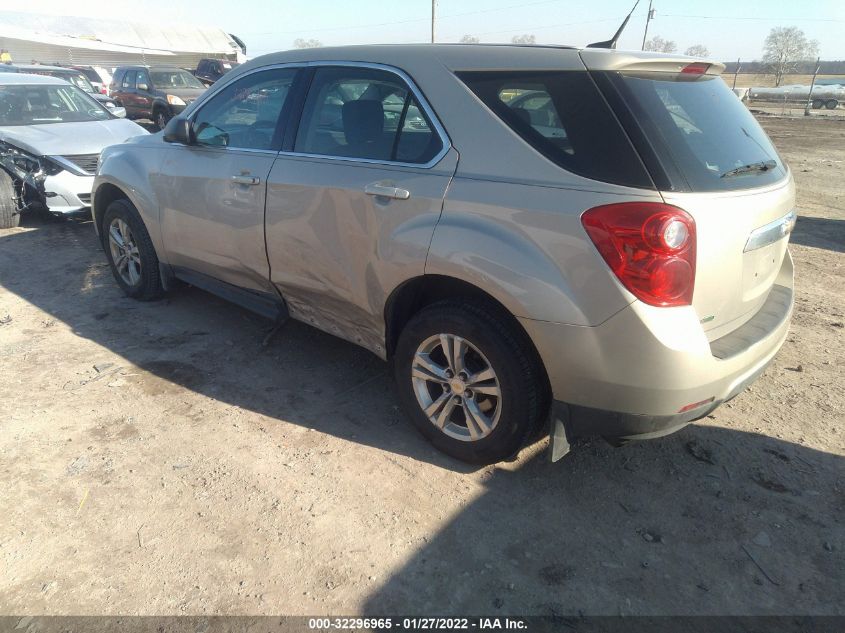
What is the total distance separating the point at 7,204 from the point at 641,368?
7406 millimetres

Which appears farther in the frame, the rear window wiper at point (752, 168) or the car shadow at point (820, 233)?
the car shadow at point (820, 233)

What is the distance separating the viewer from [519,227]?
8.09ft

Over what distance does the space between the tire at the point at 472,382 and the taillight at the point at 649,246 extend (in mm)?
547

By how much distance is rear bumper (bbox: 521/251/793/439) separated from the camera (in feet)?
7.47

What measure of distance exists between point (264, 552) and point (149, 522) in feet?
1.82

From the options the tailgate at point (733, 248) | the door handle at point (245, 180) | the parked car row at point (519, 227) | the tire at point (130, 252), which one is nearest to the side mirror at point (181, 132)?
the parked car row at point (519, 227)

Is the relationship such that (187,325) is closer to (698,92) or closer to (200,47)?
(698,92)

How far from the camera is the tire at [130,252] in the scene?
15.3 ft

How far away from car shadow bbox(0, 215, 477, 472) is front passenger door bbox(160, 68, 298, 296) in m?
0.51

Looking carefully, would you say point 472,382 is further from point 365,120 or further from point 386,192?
point 365,120

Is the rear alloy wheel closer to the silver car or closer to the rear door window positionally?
the silver car

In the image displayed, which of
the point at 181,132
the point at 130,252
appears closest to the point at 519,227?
the point at 181,132

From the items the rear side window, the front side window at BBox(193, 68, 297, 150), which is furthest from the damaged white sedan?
the rear side window

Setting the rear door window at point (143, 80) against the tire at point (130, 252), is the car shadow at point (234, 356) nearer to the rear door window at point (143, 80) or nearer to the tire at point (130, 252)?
the tire at point (130, 252)
